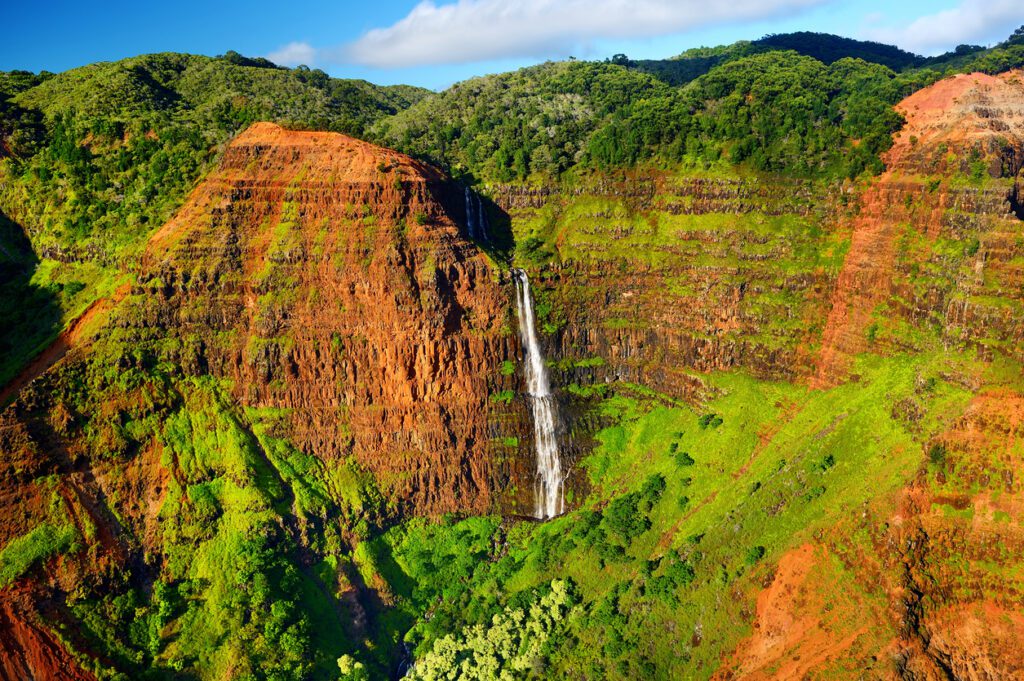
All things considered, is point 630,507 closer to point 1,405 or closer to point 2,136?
point 1,405

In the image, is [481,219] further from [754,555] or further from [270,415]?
[754,555]

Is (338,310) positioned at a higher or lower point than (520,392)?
higher

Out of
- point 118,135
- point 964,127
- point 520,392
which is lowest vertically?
point 520,392

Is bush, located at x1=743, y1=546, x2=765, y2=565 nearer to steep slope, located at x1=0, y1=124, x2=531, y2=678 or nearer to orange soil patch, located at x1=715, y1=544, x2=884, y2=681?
orange soil patch, located at x1=715, y1=544, x2=884, y2=681

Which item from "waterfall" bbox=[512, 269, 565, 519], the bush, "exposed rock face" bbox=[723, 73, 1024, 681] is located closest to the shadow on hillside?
"waterfall" bbox=[512, 269, 565, 519]

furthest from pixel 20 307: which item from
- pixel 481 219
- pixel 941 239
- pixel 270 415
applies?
pixel 941 239

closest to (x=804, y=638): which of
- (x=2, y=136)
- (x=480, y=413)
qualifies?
(x=480, y=413)
